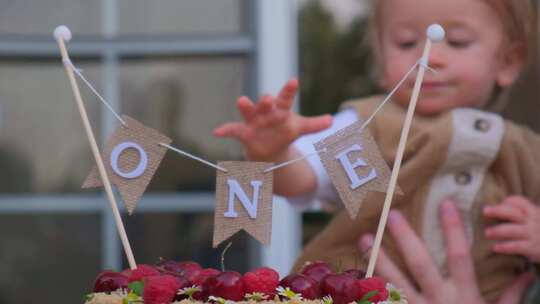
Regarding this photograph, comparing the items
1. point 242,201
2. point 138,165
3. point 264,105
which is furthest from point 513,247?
point 138,165

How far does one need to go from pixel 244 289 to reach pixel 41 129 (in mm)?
1300

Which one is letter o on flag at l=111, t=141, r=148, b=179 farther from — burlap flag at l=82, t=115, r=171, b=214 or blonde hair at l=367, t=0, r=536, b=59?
blonde hair at l=367, t=0, r=536, b=59

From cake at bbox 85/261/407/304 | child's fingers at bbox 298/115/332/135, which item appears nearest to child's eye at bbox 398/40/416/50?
child's fingers at bbox 298/115/332/135

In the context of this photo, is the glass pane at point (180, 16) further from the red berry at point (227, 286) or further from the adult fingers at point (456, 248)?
the red berry at point (227, 286)

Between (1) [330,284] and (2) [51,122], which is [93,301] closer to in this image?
(1) [330,284]

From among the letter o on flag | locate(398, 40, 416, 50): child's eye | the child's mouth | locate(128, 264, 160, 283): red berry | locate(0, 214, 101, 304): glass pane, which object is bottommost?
locate(0, 214, 101, 304): glass pane

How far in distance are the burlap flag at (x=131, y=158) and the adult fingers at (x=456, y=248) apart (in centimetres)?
65

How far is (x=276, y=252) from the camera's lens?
263cm

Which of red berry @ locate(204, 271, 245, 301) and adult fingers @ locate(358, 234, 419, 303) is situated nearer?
red berry @ locate(204, 271, 245, 301)

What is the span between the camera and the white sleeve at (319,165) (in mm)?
2215

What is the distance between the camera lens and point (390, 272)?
2135mm

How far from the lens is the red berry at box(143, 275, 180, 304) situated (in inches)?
60.1

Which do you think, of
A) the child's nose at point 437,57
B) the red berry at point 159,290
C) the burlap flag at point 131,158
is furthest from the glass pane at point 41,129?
the red berry at point 159,290

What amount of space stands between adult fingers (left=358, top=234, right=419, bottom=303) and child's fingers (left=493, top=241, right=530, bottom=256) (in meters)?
0.17
